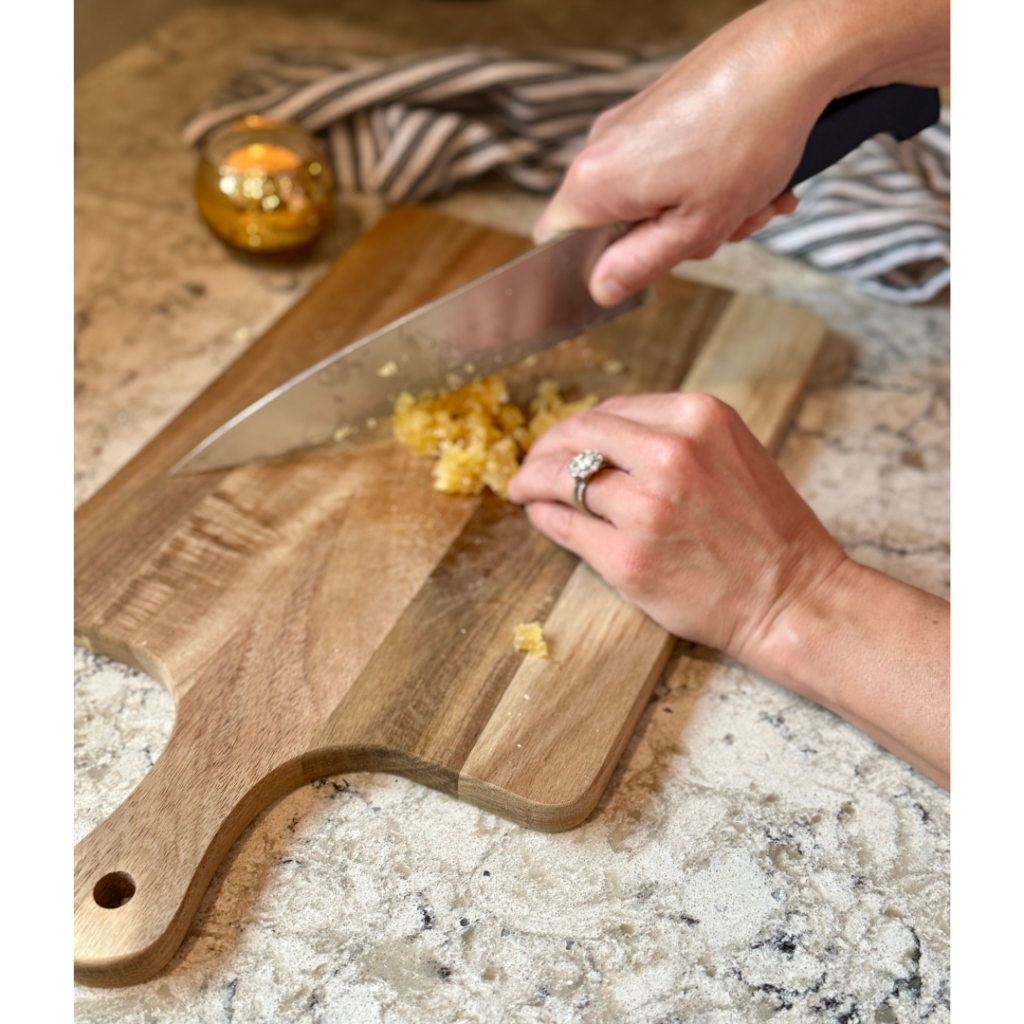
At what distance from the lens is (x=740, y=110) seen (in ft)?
3.39

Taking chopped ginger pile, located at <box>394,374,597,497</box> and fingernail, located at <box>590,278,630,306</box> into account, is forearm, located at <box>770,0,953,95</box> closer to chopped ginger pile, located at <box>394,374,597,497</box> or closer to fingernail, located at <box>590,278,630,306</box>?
fingernail, located at <box>590,278,630,306</box>

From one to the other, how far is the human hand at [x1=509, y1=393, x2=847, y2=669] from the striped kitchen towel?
0.60 meters

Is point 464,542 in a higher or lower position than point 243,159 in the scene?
lower

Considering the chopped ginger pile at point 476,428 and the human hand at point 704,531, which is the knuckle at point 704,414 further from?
the chopped ginger pile at point 476,428

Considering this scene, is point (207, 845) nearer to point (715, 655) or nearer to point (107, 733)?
point (107, 733)

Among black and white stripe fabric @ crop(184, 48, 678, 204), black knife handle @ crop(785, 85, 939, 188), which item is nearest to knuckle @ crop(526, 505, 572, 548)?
black knife handle @ crop(785, 85, 939, 188)

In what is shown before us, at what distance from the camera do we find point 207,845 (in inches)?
32.5

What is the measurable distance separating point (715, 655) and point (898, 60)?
61 cm

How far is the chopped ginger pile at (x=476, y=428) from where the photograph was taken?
1.12 metres

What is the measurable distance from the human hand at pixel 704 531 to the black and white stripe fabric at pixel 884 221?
55 centimetres

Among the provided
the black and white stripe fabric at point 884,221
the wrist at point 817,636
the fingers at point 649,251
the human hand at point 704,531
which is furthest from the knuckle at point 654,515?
the black and white stripe fabric at point 884,221

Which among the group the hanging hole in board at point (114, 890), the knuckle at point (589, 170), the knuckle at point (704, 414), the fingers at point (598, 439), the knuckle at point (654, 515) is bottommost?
the hanging hole in board at point (114, 890)

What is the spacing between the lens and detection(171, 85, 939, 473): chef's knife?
111 centimetres

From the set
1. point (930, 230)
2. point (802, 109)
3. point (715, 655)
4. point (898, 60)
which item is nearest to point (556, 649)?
point (715, 655)
